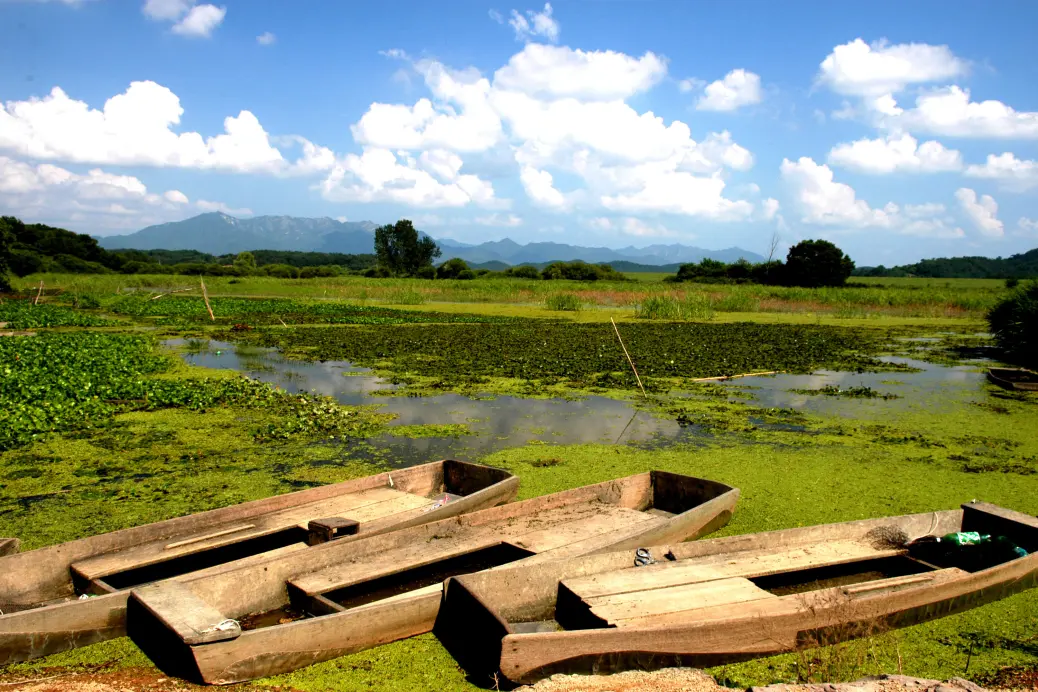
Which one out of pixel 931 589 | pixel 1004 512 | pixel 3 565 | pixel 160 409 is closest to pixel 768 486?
pixel 1004 512

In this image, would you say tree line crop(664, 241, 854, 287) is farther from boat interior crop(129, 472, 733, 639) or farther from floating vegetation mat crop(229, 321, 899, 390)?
boat interior crop(129, 472, 733, 639)

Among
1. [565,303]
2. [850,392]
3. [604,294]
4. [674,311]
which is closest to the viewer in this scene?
[850,392]

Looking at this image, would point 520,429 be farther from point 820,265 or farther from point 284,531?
point 820,265

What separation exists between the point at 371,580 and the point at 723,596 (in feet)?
6.97

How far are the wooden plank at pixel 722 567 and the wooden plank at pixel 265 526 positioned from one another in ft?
6.72

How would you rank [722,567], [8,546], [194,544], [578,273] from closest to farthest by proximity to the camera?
1. [8,546]
2. [722,567]
3. [194,544]
4. [578,273]

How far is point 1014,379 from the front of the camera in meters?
12.7

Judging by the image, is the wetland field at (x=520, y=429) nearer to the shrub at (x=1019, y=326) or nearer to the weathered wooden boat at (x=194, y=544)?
the weathered wooden boat at (x=194, y=544)

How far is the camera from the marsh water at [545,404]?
880 centimetres

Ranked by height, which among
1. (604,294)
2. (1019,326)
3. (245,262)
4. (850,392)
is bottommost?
(850,392)

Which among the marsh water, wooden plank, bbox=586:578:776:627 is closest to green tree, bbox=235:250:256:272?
the marsh water

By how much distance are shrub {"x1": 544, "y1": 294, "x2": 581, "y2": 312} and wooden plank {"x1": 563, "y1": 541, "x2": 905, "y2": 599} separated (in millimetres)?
24983

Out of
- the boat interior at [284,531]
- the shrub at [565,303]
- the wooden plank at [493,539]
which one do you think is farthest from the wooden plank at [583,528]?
the shrub at [565,303]

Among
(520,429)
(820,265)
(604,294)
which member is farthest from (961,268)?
(520,429)
